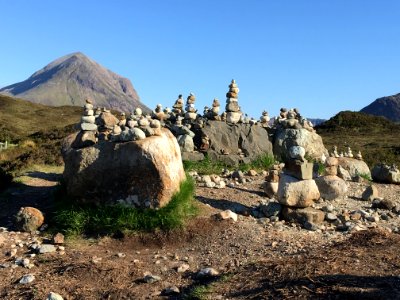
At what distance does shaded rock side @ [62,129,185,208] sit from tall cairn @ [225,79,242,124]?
7.61 metres

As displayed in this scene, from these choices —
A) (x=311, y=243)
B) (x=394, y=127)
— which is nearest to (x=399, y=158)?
(x=394, y=127)

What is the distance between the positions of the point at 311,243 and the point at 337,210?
2.77 m

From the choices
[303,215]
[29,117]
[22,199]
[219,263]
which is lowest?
[219,263]

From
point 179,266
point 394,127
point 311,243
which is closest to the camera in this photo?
point 179,266

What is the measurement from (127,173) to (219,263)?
285 centimetres

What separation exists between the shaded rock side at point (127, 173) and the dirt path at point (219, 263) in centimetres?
Answer: 85

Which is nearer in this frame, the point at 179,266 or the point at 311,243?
the point at 179,266

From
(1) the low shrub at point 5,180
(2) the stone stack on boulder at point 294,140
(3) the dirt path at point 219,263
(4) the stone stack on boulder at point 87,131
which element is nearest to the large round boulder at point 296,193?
(3) the dirt path at point 219,263

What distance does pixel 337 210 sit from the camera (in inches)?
415

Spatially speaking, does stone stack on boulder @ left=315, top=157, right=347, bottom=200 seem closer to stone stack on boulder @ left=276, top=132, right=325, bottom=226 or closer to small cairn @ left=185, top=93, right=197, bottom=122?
stone stack on boulder @ left=276, top=132, right=325, bottom=226

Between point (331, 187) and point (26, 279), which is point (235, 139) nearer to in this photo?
point (331, 187)

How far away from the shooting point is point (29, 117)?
197 ft

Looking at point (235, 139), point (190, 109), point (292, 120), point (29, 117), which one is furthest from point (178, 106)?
point (29, 117)

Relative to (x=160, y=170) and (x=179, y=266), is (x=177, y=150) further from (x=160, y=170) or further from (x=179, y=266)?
(x=179, y=266)
